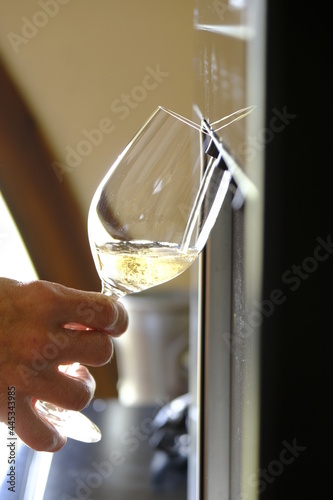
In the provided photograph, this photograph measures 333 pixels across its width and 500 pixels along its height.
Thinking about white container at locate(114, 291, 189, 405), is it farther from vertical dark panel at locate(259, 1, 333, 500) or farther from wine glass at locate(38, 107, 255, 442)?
vertical dark panel at locate(259, 1, 333, 500)

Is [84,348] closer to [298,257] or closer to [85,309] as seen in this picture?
[85,309]

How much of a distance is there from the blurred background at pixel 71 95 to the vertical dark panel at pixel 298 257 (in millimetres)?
1977

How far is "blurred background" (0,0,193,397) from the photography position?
2275 millimetres

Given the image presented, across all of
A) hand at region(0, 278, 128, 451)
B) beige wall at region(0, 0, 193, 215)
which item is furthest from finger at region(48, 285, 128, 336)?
beige wall at region(0, 0, 193, 215)

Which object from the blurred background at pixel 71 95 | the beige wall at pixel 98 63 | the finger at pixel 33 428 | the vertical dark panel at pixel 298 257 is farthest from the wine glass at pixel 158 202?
the beige wall at pixel 98 63

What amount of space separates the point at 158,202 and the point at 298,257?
0.26 m

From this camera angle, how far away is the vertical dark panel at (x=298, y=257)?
0.27 m

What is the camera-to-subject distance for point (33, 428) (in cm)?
48

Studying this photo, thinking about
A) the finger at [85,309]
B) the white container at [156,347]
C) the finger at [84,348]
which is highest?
the finger at [85,309]

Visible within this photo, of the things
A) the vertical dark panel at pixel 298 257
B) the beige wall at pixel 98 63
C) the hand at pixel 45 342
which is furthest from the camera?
the beige wall at pixel 98 63

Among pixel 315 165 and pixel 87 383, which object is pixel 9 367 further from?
pixel 315 165

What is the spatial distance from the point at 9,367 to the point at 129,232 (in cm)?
13

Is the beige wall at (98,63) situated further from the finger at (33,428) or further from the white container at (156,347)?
the finger at (33,428)

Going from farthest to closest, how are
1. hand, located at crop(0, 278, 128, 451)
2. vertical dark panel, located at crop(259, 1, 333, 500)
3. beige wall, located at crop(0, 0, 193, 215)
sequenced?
beige wall, located at crop(0, 0, 193, 215)
hand, located at crop(0, 278, 128, 451)
vertical dark panel, located at crop(259, 1, 333, 500)
